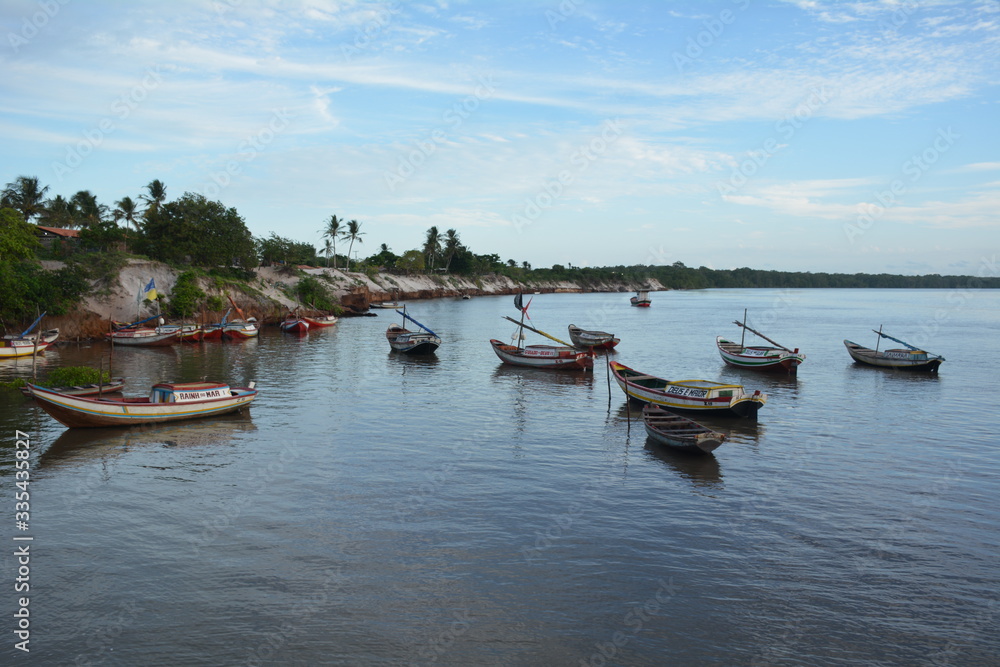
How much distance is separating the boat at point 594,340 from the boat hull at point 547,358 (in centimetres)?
962

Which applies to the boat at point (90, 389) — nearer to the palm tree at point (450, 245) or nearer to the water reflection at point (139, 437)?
the water reflection at point (139, 437)

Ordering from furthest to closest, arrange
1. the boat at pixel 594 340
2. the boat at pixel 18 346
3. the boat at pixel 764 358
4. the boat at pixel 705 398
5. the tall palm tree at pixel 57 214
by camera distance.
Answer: the tall palm tree at pixel 57 214
the boat at pixel 594 340
the boat at pixel 764 358
the boat at pixel 18 346
the boat at pixel 705 398

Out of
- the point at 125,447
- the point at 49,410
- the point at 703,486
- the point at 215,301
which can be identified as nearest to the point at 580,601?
the point at 703,486

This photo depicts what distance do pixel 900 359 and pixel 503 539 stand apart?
44674mm

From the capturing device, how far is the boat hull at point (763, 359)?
46.0 metres

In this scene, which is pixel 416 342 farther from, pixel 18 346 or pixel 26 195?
pixel 26 195

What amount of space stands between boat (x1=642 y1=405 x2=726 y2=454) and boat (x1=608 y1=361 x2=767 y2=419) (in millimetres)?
3891

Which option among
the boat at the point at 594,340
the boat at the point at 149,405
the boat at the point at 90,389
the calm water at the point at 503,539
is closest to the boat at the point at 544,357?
the boat at the point at 594,340

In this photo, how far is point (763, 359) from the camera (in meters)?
47.5

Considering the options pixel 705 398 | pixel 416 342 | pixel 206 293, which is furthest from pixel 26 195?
pixel 705 398

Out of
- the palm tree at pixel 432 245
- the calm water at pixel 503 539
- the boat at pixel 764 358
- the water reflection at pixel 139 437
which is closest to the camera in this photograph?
the calm water at pixel 503 539

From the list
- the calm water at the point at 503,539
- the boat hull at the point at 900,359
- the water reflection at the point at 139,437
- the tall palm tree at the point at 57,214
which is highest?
the tall palm tree at the point at 57,214

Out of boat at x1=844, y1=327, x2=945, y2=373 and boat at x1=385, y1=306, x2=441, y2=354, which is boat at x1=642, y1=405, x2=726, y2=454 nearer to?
boat at x1=385, y1=306, x2=441, y2=354

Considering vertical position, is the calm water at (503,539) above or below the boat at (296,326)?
below
